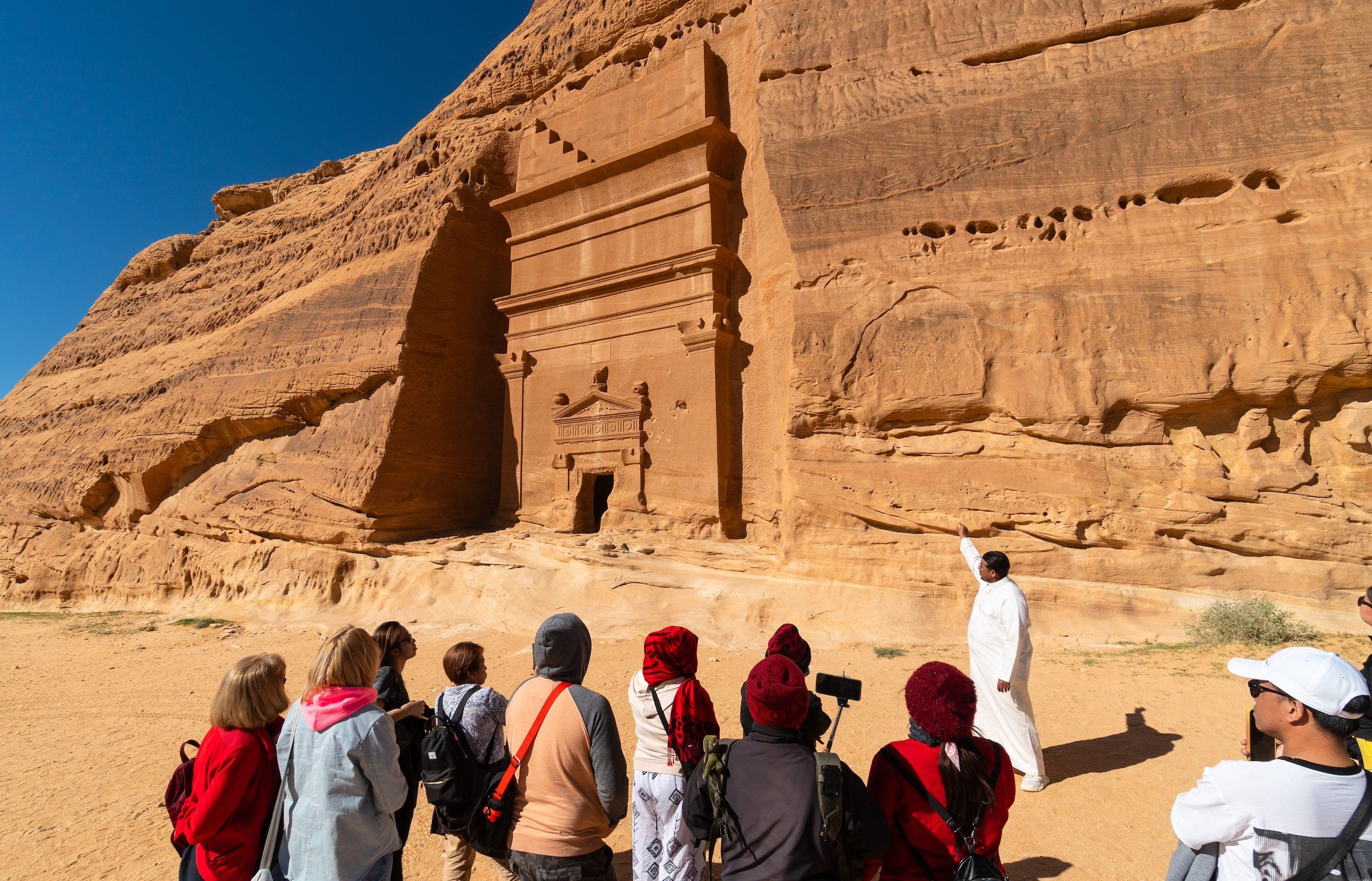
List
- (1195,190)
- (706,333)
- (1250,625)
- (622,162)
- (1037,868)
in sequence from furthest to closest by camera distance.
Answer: (622,162)
(706,333)
(1195,190)
(1250,625)
(1037,868)

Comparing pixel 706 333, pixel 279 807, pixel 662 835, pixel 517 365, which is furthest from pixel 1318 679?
pixel 517 365

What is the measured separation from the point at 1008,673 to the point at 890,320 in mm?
5467

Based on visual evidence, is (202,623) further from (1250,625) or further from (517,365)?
(1250,625)

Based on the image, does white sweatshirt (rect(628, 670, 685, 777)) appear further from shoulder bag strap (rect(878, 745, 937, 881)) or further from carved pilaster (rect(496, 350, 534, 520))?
carved pilaster (rect(496, 350, 534, 520))

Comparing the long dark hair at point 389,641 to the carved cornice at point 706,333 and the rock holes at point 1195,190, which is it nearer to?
the carved cornice at point 706,333

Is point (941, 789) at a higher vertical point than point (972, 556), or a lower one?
lower

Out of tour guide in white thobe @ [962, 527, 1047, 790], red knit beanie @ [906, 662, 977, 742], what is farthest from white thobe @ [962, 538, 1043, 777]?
red knit beanie @ [906, 662, 977, 742]

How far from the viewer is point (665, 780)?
2.72 metres

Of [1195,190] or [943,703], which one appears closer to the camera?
[943,703]

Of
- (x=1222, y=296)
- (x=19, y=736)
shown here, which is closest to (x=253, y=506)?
(x=19, y=736)

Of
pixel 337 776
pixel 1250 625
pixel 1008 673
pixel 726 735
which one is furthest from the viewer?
pixel 1250 625

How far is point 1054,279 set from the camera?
26.4ft

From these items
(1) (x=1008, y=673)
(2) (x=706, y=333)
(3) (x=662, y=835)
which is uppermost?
(2) (x=706, y=333)

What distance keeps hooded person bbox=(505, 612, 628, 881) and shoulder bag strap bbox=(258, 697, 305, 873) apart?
0.73 meters
